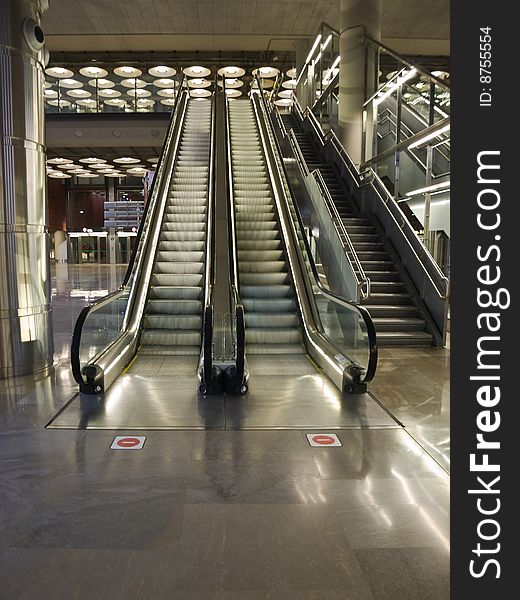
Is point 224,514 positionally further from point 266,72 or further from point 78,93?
point 78,93

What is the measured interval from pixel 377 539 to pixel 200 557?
91 centimetres

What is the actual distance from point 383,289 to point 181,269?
3450 mm

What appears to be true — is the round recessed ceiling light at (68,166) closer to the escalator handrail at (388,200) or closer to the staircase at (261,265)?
the staircase at (261,265)

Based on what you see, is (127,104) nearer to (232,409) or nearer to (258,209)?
(258,209)

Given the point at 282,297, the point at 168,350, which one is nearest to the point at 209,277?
the point at 168,350

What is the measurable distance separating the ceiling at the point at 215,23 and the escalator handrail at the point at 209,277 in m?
4.43

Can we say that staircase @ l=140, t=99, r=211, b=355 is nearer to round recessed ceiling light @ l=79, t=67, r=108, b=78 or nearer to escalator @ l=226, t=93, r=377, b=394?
escalator @ l=226, t=93, r=377, b=394

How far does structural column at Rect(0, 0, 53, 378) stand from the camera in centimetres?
555

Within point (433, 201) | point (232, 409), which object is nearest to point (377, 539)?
point (232, 409)

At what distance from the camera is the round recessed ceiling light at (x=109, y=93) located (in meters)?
21.9

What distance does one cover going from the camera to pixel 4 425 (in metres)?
4.18

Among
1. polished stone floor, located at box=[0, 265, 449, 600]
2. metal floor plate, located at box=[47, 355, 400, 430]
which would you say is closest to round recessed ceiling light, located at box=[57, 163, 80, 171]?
metal floor plate, located at box=[47, 355, 400, 430]

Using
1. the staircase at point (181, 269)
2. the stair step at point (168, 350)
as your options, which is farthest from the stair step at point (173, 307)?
the stair step at point (168, 350)

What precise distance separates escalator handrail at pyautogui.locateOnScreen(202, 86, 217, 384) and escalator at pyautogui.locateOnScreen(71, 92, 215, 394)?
0.4 inches
